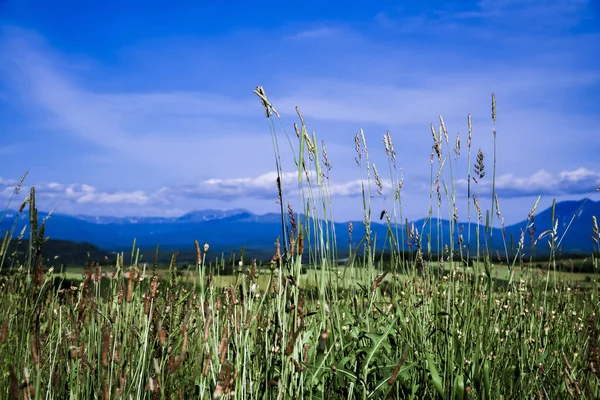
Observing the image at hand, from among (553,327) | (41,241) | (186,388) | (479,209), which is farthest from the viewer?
(553,327)

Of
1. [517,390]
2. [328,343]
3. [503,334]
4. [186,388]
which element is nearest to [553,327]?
[503,334]

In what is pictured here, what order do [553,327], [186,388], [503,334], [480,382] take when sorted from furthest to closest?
1. [553,327]
2. [503,334]
3. [186,388]
4. [480,382]

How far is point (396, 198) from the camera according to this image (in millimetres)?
3209

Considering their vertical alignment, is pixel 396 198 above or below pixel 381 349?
above

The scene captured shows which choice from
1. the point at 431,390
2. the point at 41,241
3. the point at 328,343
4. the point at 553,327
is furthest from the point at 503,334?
the point at 41,241

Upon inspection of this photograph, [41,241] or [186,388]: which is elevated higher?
[41,241]

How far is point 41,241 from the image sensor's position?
1.63 m

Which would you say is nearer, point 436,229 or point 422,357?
point 422,357

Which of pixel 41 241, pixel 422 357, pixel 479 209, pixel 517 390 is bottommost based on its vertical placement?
pixel 517 390

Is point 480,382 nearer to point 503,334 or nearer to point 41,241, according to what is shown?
point 503,334

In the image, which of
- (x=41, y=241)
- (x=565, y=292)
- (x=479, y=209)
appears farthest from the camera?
(x=565, y=292)

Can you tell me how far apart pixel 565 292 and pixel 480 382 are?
2942mm

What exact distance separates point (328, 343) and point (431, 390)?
0.57 m

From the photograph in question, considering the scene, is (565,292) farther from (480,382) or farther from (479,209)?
(480,382)
